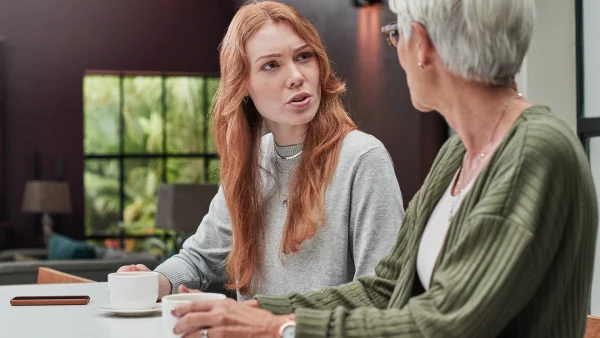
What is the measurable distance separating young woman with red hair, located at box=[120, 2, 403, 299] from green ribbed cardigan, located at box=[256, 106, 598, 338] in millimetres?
711

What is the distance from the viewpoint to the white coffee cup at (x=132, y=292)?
5.91 ft

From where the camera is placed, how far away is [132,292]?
5.92 feet

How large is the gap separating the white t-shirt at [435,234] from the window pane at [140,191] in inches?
425

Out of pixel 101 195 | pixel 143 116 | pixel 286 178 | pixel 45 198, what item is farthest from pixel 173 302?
pixel 143 116

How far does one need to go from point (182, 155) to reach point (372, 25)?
6267 mm

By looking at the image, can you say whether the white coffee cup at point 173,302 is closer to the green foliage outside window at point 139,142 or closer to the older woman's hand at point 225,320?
the older woman's hand at point 225,320

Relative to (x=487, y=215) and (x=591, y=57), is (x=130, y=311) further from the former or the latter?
(x=591, y=57)

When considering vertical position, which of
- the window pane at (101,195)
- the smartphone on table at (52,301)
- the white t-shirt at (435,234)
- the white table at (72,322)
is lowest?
the window pane at (101,195)

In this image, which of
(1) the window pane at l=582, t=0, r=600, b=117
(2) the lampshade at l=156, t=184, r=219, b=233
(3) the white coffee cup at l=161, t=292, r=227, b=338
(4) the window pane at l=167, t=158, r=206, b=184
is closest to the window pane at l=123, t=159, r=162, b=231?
(4) the window pane at l=167, t=158, r=206, b=184

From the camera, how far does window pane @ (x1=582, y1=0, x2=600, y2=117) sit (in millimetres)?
3939

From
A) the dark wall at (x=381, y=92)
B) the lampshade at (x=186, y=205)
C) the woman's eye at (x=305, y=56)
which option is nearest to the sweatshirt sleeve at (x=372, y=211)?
the woman's eye at (x=305, y=56)

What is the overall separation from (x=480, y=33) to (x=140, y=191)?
37.4ft

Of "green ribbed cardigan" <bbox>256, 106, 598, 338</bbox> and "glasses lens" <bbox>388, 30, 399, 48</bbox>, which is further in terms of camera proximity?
"glasses lens" <bbox>388, 30, 399, 48</bbox>

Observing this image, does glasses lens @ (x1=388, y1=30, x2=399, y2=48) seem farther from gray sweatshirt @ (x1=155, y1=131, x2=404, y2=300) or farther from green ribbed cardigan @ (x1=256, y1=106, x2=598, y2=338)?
gray sweatshirt @ (x1=155, y1=131, x2=404, y2=300)
